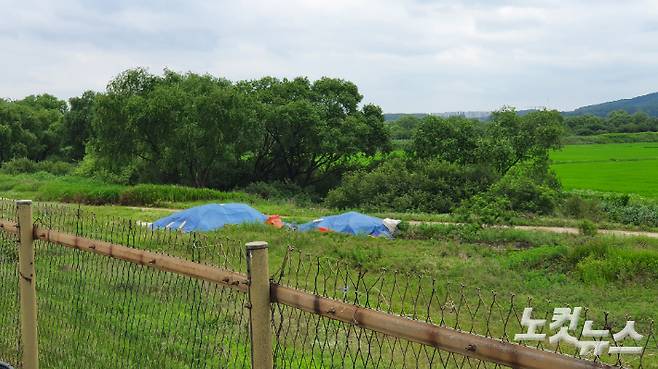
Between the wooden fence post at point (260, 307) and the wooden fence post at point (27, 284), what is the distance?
7.45ft

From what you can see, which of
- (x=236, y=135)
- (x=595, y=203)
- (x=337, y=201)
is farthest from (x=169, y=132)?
(x=595, y=203)

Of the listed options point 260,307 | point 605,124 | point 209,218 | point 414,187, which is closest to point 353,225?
point 209,218

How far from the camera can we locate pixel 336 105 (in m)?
37.1

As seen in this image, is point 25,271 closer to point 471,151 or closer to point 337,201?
point 337,201

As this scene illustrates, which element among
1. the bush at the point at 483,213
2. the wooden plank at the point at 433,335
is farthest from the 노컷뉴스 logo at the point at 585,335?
the bush at the point at 483,213

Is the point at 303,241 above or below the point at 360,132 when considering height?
below

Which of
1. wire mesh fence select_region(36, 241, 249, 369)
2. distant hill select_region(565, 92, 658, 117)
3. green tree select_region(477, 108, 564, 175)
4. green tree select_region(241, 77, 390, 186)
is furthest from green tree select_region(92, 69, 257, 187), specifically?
distant hill select_region(565, 92, 658, 117)

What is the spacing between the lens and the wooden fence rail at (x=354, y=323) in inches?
78.8

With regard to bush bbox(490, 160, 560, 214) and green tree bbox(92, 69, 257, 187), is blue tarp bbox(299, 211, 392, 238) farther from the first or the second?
green tree bbox(92, 69, 257, 187)

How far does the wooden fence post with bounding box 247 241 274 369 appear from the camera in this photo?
271 cm

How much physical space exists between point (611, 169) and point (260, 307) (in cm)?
4997

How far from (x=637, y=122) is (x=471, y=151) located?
64572 mm

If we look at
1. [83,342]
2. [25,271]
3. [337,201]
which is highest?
[25,271]

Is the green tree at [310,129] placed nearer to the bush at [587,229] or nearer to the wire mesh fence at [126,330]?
the bush at [587,229]
